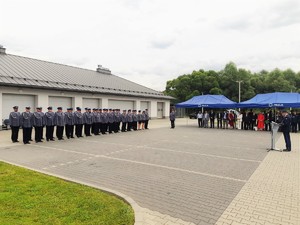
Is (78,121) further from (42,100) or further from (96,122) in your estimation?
(42,100)

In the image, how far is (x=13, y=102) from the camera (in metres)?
20.8

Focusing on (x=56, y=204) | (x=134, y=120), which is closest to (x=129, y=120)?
(x=134, y=120)

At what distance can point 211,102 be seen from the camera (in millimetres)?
25859

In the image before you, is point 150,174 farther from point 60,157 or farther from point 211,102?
point 211,102

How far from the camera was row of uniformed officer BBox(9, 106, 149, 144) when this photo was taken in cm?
1348

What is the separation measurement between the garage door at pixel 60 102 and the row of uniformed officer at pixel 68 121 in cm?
684

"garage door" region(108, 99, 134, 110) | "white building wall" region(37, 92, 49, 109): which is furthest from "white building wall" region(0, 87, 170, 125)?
"garage door" region(108, 99, 134, 110)

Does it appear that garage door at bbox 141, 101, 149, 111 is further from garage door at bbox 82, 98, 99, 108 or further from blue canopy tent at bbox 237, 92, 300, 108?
blue canopy tent at bbox 237, 92, 300, 108

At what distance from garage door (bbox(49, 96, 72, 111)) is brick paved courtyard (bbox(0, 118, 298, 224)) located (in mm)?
11645

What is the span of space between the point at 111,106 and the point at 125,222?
2679 centimetres

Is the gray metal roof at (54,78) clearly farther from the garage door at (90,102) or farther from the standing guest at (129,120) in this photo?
the standing guest at (129,120)

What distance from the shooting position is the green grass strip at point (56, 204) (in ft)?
14.2

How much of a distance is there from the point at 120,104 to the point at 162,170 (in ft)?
80.8

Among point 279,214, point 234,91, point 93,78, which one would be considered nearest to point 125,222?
point 279,214
